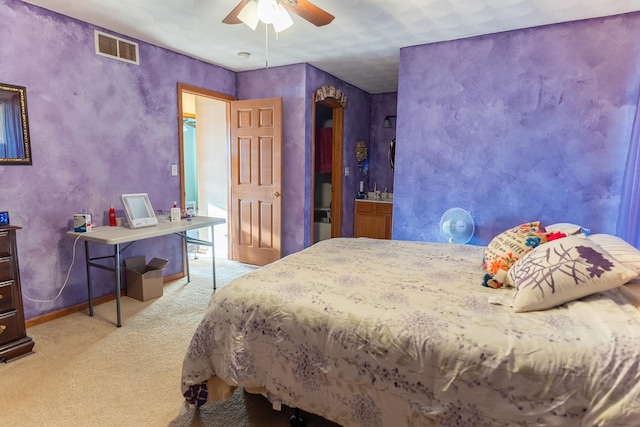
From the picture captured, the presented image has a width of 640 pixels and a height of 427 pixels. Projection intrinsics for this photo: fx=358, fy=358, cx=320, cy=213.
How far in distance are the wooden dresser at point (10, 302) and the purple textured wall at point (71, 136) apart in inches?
19.0

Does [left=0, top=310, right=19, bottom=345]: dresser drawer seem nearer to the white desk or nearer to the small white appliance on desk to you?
the white desk

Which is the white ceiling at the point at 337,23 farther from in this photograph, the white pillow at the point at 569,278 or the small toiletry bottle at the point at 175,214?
the white pillow at the point at 569,278

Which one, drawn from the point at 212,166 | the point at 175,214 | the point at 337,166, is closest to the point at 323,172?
the point at 337,166

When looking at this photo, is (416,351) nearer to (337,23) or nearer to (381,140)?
(337,23)

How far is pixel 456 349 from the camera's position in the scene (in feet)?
3.87

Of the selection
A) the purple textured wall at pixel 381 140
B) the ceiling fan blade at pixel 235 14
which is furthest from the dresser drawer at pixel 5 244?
the purple textured wall at pixel 381 140

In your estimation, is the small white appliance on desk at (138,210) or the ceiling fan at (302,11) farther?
the small white appliance on desk at (138,210)

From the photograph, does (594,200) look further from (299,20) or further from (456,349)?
(299,20)

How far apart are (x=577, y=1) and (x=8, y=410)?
4.15 metres

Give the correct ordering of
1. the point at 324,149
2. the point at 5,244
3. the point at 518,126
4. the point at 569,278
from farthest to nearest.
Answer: the point at 324,149 → the point at 518,126 → the point at 5,244 → the point at 569,278

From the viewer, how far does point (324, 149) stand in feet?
16.6

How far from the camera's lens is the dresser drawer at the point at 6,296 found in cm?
216

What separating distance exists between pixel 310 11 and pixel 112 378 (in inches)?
95.6

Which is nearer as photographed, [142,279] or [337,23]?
[337,23]
